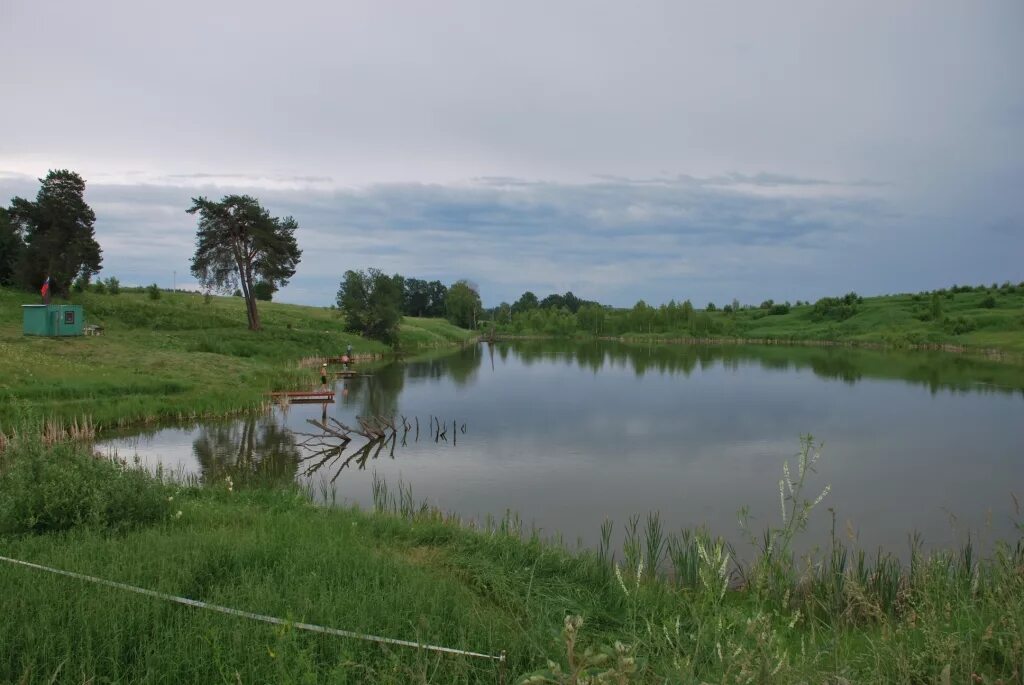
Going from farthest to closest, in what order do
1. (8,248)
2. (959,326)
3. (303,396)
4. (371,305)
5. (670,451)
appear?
(959,326)
(371,305)
(8,248)
(303,396)
(670,451)

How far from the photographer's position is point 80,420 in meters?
18.6

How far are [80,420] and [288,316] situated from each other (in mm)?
48609

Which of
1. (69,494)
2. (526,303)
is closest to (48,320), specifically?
(69,494)

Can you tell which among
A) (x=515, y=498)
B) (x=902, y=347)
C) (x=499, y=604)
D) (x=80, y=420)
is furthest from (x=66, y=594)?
(x=902, y=347)

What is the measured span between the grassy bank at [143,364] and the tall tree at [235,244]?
11.1 feet

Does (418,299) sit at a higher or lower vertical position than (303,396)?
higher

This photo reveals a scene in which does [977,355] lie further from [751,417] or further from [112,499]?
[112,499]

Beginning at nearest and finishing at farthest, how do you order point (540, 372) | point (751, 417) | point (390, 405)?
point (751, 417), point (390, 405), point (540, 372)

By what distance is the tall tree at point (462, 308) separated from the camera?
120 metres

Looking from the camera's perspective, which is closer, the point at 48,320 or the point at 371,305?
the point at 48,320

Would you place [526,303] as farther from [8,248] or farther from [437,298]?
[8,248]

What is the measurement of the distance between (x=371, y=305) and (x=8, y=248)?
26.9 metres

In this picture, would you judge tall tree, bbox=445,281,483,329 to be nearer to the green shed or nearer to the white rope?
the green shed

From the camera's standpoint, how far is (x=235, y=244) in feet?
150
